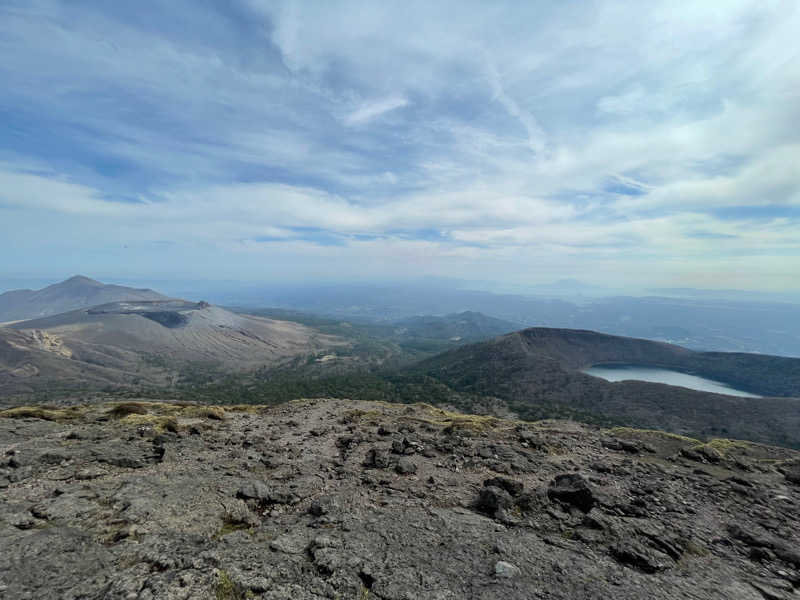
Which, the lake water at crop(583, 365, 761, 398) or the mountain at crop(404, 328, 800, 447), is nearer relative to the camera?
the mountain at crop(404, 328, 800, 447)

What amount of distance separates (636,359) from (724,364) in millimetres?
30350

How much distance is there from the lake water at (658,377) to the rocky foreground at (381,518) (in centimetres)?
A: 12909

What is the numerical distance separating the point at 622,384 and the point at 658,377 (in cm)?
6133

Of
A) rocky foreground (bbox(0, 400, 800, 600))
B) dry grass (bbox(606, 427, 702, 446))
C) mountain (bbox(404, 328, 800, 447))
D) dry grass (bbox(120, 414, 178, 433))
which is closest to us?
rocky foreground (bbox(0, 400, 800, 600))

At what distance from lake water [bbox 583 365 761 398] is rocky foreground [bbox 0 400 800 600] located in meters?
129

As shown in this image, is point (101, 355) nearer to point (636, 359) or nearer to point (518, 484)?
point (518, 484)

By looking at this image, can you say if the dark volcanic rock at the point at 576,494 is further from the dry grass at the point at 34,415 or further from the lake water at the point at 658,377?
the lake water at the point at 658,377

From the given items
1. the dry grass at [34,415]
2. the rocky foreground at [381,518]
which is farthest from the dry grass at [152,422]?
the dry grass at [34,415]

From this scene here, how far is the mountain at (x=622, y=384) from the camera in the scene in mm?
72875

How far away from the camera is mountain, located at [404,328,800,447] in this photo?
72.9 meters

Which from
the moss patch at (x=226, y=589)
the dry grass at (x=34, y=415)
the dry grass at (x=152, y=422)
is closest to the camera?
the moss patch at (x=226, y=589)

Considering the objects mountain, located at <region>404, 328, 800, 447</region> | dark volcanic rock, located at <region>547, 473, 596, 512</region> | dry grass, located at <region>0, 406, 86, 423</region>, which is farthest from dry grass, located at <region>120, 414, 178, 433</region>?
mountain, located at <region>404, 328, 800, 447</region>

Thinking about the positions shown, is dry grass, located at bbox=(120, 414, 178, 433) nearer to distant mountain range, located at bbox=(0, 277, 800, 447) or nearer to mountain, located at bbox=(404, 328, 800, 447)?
distant mountain range, located at bbox=(0, 277, 800, 447)

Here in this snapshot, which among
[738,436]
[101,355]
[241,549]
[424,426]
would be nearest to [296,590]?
[241,549]
